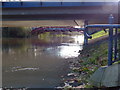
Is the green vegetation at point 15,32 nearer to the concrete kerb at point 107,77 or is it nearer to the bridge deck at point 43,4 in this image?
the bridge deck at point 43,4

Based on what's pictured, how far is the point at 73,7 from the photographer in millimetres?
30750

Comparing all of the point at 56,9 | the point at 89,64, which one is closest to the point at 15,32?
the point at 56,9

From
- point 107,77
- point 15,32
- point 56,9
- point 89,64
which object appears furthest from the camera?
point 15,32

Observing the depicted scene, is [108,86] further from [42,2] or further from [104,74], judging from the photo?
[42,2]

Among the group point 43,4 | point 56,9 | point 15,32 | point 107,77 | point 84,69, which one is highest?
point 43,4

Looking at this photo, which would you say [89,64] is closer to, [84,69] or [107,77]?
[84,69]

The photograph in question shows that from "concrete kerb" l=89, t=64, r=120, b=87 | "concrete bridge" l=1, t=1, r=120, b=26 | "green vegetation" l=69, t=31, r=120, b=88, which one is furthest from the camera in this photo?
Result: "concrete bridge" l=1, t=1, r=120, b=26

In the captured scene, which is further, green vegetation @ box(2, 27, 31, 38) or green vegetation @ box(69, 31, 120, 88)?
Result: green vegetation @ box(2, 27, 31, 38)

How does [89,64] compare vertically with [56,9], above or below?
below

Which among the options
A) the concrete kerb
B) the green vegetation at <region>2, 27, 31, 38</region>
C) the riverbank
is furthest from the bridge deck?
the green vegetation at <region>2, 27, 31, 38</region>

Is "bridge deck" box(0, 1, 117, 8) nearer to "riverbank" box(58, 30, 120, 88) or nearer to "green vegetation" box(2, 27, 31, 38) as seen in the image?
"riverbank" box(58, 30, 120, 88)

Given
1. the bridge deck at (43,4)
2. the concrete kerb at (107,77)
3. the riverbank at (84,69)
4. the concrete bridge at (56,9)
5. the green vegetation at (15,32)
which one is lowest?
the riverbank at (84,69)

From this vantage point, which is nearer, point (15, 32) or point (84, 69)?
point (84, 69)

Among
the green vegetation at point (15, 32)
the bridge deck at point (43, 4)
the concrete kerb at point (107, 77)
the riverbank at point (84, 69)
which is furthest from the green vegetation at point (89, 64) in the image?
the green vegetation at point (15, 32)
